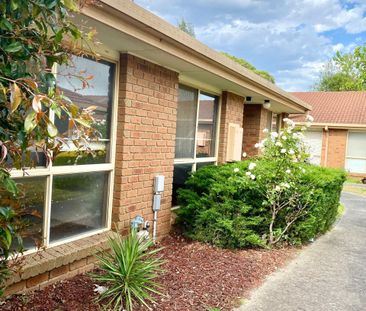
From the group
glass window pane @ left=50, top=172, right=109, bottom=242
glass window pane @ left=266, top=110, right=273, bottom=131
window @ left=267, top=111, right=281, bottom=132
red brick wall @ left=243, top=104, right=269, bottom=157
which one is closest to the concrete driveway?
glass window pane @ left=50, top=172, right=109, bottom=242

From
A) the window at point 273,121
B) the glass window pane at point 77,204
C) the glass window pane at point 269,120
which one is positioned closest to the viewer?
the glass window pane at point 77,204

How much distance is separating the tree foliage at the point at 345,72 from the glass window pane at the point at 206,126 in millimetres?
34356

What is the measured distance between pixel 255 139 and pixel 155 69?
522cm

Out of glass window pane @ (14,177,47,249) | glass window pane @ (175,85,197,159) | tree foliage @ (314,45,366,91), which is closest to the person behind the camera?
glass window pane @ (14,177,47,249)

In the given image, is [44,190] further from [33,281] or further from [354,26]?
[354,26]

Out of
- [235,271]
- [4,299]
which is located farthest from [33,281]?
[235,271]

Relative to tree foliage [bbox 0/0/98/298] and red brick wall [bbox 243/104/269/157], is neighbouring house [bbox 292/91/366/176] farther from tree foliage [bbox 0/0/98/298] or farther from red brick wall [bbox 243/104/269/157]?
tree foliage [bbox 0/0/98/298]

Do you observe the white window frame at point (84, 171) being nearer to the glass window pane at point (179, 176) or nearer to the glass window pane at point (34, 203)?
the glass window pane at point (34, 203)

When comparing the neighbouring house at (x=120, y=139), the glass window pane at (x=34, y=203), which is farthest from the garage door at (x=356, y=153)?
the glass window pane at (x=34, y=203)

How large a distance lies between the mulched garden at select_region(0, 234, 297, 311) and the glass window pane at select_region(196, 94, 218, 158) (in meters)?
2.15

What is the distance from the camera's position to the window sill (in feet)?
11.3

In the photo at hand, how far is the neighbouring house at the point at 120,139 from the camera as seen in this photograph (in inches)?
149

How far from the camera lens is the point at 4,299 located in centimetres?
335

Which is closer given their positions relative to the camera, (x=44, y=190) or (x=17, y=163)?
(x=17, y=163)
